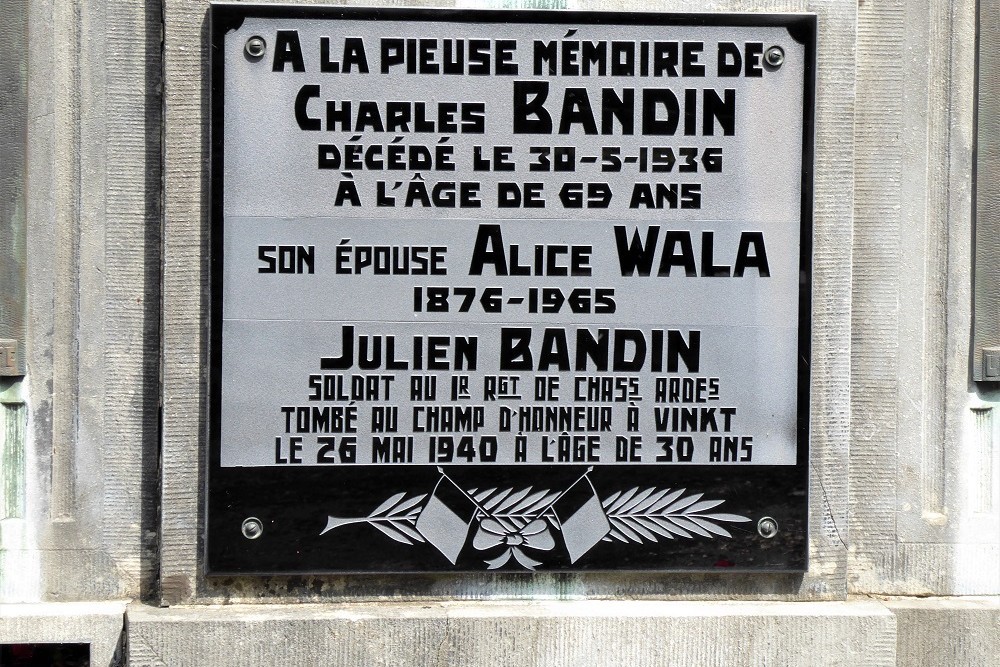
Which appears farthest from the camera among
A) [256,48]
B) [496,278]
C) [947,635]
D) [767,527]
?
[947,635]

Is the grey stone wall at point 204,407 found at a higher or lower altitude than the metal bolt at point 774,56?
lower

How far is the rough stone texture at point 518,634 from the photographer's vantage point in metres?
4.71

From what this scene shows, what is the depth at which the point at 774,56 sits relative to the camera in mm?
4848

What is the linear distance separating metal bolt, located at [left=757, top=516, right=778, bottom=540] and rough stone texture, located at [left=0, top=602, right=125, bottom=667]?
113 inches

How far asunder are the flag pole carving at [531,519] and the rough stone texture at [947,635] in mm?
1078

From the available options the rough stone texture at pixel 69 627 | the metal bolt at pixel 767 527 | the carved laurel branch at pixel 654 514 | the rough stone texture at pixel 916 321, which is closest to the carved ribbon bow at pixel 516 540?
the carved laurel branch at pixel 654 514

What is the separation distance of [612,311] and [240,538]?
192cm

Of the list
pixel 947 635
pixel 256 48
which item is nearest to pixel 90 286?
pixel 256 48

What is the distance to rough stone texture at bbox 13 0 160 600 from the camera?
485 cm

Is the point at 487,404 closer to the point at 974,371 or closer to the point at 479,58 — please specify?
the point at 479,58

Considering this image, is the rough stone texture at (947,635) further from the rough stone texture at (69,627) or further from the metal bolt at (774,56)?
the rough stone texture at (69,627)

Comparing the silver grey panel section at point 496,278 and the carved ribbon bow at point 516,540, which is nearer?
the silver grey panel section at point 496,278

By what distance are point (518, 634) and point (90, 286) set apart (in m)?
2.45

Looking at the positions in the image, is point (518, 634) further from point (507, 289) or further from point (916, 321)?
point (916, 321)
